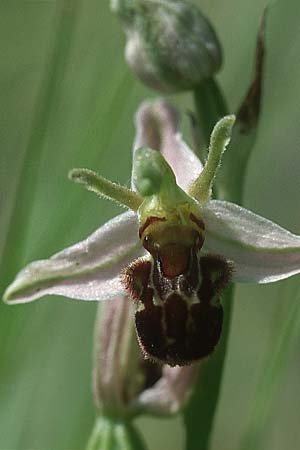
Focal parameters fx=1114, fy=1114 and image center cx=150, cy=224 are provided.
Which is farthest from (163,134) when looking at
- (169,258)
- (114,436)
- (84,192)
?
(114,436)

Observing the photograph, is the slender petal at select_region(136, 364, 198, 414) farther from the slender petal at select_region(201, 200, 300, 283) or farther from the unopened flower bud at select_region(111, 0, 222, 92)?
the unopened flower bud at select_region(111, 0, 222, 92)

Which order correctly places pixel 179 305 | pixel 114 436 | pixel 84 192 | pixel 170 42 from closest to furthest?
pixel 179 305, pixel 170 42, pixel 114 436, pixel 84 192

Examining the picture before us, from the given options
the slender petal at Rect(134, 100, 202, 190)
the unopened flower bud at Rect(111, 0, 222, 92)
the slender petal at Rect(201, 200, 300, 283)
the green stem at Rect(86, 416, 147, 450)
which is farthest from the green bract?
the green stem at Rect(86, 416, 147, 450)

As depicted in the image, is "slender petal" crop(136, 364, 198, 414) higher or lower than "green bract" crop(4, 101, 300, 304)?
lower

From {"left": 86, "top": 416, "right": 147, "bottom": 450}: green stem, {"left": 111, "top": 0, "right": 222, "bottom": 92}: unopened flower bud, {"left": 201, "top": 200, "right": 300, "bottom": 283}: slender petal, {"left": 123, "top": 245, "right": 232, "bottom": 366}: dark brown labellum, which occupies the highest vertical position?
{"left": 111, "top": 0, "right": 222, "bottom": 92}: unopened flower bud

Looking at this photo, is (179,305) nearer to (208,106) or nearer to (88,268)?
(88,268)

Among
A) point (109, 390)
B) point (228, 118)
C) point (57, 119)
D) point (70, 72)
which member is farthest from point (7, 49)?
point (228, 118)
